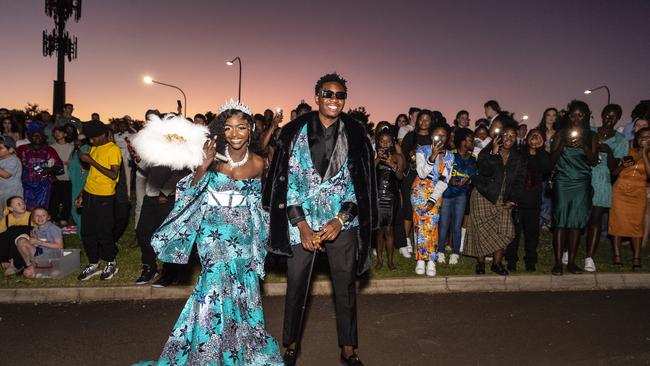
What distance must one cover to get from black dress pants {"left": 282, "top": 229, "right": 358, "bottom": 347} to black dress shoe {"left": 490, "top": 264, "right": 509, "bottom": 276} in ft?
12.6

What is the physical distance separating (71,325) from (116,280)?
1.36m

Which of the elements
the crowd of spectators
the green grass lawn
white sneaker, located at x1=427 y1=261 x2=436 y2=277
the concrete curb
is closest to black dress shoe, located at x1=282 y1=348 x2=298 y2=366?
the concrete curb

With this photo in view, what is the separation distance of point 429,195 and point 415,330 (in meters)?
2.33

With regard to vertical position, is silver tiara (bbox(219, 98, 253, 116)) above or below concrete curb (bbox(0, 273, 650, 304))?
above

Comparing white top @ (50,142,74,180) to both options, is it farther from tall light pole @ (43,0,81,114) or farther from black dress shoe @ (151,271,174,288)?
tall light pole @ (43,0,81,114)

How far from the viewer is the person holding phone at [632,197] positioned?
7738mm

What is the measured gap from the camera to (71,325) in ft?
17.2

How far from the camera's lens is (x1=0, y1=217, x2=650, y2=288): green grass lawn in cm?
650

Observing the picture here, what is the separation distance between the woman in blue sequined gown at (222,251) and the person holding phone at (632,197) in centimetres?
654

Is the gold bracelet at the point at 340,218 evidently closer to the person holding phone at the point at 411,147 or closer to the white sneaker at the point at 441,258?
the person holding phone at the point at 411,147

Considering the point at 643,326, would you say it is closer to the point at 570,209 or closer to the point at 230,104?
the point at 570,209

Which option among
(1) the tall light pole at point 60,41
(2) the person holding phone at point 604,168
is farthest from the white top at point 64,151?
(1) the tall light pole at point 60,41

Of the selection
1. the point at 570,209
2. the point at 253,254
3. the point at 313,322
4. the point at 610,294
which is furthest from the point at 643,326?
the point at 253,254

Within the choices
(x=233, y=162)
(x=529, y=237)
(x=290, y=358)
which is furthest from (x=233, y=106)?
(x=529, y=237)
